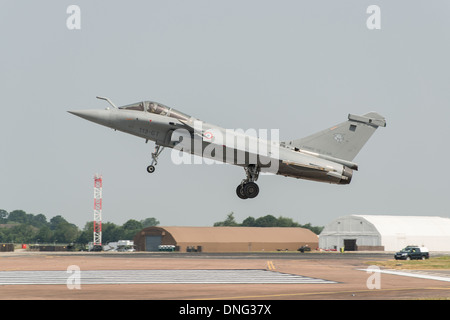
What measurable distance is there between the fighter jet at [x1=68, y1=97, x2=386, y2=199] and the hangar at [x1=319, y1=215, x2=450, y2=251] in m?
88.4

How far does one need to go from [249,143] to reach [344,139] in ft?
23.4

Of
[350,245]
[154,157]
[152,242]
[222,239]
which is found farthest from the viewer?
[152,242]

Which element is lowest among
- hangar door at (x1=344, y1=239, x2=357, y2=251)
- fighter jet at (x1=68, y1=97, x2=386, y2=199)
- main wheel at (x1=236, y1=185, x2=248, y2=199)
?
hangar door at (x1=344, y1=239, x2=357, y2=251)

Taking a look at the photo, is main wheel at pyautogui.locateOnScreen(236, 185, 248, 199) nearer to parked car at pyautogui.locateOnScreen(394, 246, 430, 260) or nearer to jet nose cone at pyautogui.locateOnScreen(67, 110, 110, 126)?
jet nose cone at pyautogui.locateOnScreen(67, 110, 110, 126)

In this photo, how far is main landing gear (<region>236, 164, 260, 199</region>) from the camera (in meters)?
41.9

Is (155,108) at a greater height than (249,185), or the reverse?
(155,108)

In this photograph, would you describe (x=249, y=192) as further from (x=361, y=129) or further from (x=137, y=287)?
(x=137, y=287)

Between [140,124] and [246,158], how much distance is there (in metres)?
6.96

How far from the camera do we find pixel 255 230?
140m

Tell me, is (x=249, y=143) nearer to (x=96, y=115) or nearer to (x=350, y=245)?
(x=96, y=115)

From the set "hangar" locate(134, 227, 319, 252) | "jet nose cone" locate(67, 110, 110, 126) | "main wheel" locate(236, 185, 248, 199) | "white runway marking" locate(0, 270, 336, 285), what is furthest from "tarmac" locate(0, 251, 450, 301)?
"hangar" locate(134, 227, 319, 252)

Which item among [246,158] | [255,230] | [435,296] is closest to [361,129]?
[246,158]

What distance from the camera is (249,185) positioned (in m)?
42.0

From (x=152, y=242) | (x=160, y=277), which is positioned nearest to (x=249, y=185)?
(x=160, y=277)
